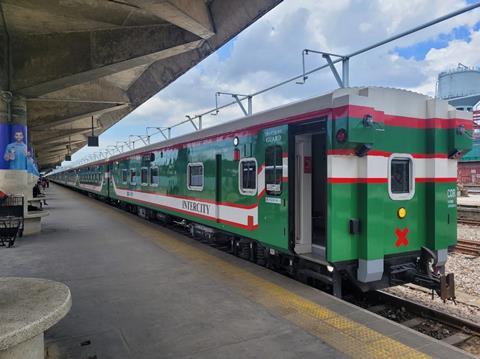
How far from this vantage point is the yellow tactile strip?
386 cm

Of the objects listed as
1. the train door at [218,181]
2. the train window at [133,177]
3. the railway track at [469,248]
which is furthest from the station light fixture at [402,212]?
the train window at [133,177]

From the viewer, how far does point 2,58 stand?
423 inches

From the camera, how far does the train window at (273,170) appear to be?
6.25 m

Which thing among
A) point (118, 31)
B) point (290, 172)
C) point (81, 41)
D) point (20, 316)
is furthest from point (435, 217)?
point (81, 41)

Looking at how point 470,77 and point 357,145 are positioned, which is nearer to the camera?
point 357,145

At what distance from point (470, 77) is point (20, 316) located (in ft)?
242

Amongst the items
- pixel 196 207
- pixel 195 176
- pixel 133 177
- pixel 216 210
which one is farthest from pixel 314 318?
pixel 133 177

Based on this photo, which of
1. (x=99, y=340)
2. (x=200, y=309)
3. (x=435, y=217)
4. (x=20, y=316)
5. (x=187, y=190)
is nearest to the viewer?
(x=20, y=316)

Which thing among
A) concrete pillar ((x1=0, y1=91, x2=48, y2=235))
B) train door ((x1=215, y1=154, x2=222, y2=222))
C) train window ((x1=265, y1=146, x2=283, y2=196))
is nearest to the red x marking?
train window ((x1=265, y1=146, x2=283, y2=196))

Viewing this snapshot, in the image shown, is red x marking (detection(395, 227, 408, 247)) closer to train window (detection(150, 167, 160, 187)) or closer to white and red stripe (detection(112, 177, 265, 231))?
white and red stripe (detection(112, 177, 265, 231))

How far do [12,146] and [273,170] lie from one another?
8.77 meters

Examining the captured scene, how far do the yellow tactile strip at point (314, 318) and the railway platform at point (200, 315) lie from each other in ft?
0.03

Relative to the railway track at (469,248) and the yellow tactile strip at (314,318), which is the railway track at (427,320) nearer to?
the yellow tactile strip at (314,318)

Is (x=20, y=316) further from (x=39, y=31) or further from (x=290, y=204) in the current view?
(x=39, y=31)
